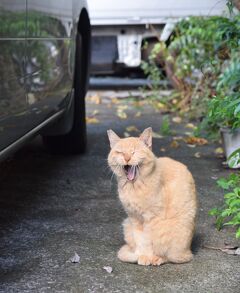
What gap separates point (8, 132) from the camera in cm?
276

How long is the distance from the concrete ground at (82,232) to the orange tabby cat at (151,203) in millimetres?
82

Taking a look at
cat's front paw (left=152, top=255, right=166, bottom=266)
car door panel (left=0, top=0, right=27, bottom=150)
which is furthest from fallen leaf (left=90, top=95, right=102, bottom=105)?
cat's front paw (left=152, top=255, right=166, bottom=266)

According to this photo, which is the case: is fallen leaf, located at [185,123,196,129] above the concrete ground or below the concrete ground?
above

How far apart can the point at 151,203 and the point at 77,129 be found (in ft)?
7.78

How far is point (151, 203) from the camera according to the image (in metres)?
2.73

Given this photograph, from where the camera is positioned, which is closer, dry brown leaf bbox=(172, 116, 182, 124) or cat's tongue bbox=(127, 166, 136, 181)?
cat's tongue bbox=(127, 166, 136, 181)

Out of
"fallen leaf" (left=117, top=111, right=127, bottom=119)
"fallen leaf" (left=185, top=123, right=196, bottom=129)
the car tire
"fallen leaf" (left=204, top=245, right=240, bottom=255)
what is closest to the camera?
"fallen leaf" (left=204, top=245, right=240, bottom=255)

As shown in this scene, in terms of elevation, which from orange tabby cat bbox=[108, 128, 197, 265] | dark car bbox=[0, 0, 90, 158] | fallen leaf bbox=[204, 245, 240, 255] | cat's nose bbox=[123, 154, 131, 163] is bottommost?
fallen leaf bbox=[204, 245, 240, 255]

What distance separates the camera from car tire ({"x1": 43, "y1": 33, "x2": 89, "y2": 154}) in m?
4.92

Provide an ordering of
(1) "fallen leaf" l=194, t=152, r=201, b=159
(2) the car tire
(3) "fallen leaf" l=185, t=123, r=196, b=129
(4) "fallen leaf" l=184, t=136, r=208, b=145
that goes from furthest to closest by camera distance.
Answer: (3) "fallen leaf" l=185, t=123, r=196, b=129 < (4) "fallen leaf" l=184, t=136, r=208, b=145 < (1) "fallen leaf" l=194, t=152, r=201, b=159 < (2) the car tire

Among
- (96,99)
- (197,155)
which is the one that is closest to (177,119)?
(197,155)

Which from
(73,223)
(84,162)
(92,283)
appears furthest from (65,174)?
(92,283)

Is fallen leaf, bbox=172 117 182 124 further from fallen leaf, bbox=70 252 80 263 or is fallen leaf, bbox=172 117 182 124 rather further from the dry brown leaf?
fallen leaf, bbox=70 252 80 263

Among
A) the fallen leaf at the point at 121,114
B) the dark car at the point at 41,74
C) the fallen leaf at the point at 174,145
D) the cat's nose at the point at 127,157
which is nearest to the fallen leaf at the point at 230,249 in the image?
the cat's nose at the point at 127,157
